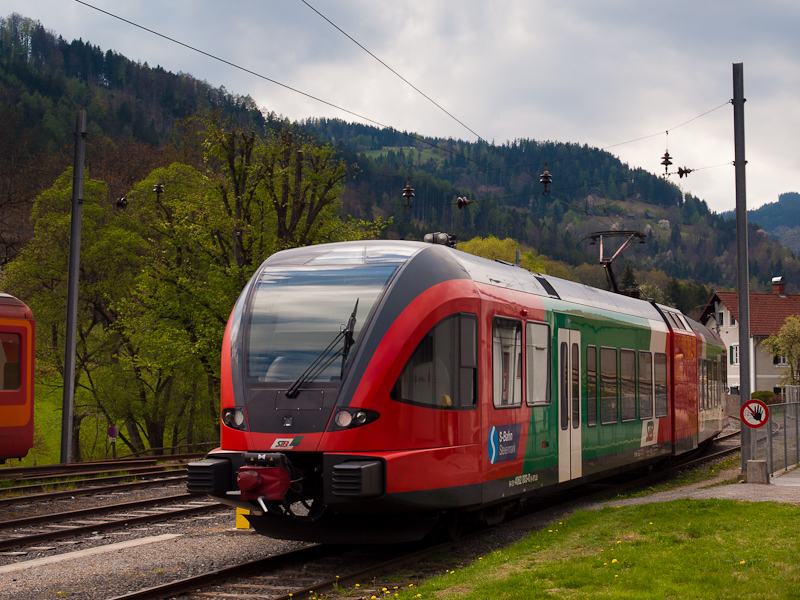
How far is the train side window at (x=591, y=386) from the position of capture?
42.0 ft

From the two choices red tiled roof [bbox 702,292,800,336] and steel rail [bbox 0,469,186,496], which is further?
red tiled roof [bbox 702,292,800,336]

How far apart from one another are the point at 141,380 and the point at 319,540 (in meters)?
29.6

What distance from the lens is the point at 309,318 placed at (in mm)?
8875

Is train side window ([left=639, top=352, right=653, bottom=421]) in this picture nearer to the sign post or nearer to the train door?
the sign post

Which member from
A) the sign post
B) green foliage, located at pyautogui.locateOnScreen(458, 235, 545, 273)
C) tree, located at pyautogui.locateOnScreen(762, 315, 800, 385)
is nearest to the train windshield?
the sign post

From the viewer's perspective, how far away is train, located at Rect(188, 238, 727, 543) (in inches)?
325

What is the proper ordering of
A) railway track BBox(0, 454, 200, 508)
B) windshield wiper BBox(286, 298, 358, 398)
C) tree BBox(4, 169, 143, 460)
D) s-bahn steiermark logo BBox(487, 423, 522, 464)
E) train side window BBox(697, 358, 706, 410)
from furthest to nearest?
1. tree BBox(4, 169, 143, 460)
2. train side window BBox(697, 358, 706, 410)
3. railway track BBox(0, 454, 200, 508)
4. s-bahn steiermark logo BBox(487, 423, 522, 464)
5. windshield wiper BBox(286, 298, 358, 398)

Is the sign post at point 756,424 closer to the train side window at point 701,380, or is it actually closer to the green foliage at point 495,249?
the train side window at point 701,380

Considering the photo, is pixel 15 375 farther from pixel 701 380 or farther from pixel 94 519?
pixel 701 380

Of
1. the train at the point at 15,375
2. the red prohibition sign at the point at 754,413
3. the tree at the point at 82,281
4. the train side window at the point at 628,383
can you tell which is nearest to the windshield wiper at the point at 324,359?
the train side window at the point at 628,383

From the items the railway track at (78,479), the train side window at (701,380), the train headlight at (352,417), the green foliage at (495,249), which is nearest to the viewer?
the train headlight at (352,417)

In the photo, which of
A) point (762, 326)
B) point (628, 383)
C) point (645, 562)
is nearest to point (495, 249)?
point (762, 326)

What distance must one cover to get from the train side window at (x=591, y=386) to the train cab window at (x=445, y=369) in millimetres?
3900

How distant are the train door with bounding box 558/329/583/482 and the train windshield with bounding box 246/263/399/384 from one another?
3885mm
